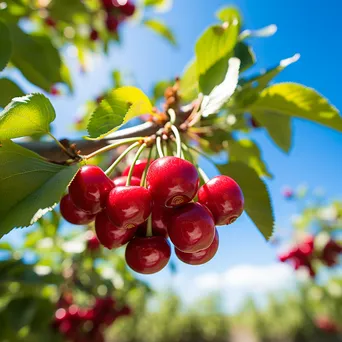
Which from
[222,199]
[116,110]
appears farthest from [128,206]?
[116,110]

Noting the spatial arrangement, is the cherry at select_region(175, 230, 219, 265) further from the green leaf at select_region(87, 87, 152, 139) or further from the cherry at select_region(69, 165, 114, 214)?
the green leaf at select_region(87, 87, 152, 139)

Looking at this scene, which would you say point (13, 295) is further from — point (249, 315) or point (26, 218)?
point (249, 315)

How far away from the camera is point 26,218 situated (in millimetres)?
841

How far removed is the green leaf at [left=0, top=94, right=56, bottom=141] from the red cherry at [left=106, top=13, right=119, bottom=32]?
2.92 metres

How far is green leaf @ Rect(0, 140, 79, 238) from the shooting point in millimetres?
852

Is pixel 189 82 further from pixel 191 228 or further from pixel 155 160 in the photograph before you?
pixel 191 228

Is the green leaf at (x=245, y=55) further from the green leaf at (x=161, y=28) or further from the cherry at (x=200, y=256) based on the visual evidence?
the green leaf at (x=161, y=28)

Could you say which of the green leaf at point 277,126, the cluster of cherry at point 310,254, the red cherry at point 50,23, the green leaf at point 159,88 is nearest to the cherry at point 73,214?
the green leaf at point 277,126

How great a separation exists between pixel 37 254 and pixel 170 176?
8.81 feet

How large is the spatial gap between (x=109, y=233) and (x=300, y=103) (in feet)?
3.44

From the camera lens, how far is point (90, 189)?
0.92 m

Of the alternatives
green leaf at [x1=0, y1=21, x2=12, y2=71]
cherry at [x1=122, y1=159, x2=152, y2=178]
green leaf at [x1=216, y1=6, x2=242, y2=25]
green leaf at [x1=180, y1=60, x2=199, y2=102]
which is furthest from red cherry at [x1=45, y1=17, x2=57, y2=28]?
cherry at [x1=122, y1=159, x2=152, y2=178]

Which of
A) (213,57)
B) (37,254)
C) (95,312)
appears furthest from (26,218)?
(37,254)

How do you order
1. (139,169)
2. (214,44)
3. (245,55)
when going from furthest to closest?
(245,55), (214,44), (139,169)
